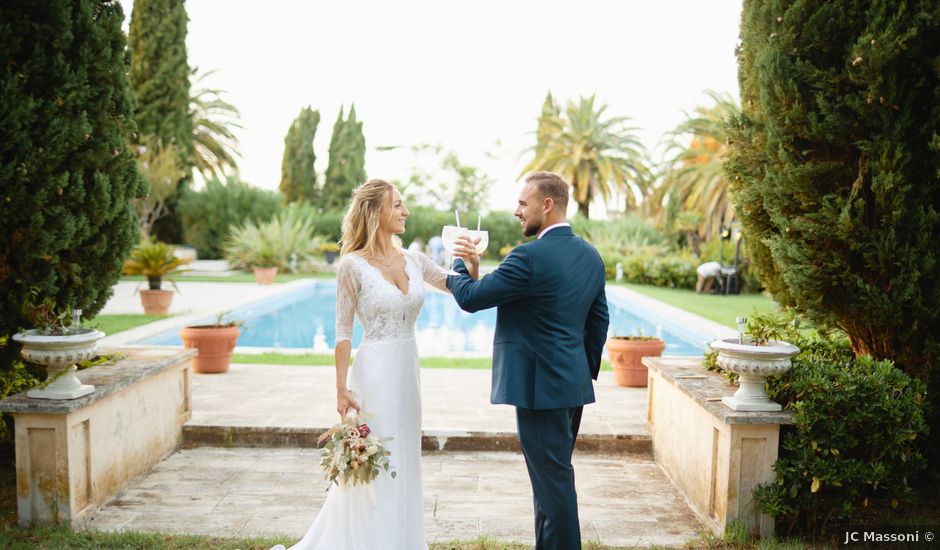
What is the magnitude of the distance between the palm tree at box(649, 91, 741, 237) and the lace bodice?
63.5ft

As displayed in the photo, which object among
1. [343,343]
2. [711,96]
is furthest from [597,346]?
[711,96]

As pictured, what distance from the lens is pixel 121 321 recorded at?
10648mm

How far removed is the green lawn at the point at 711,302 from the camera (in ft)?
42.0

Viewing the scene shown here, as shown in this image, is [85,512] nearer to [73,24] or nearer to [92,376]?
[92,376]

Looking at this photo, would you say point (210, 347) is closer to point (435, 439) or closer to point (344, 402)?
point (435, 439)

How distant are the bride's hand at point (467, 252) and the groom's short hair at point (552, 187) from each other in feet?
1.21

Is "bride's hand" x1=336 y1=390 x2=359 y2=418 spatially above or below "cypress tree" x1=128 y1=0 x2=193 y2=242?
below

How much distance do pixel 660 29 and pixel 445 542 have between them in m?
16.9

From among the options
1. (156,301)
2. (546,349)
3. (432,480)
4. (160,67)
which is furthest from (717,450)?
(160,67)

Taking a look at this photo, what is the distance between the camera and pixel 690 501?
4105 mm

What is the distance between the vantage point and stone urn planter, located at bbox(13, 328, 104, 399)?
11.5ft

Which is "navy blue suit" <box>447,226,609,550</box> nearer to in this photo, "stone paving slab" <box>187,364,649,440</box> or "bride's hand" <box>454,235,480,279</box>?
"bride's hand" <box>454,235,480,279</box>

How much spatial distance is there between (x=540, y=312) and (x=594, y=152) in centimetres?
2700

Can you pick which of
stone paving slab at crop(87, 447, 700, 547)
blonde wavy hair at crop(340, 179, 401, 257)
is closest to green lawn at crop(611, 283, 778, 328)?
stone paving slab at crop(87, 447, 700, 547)
